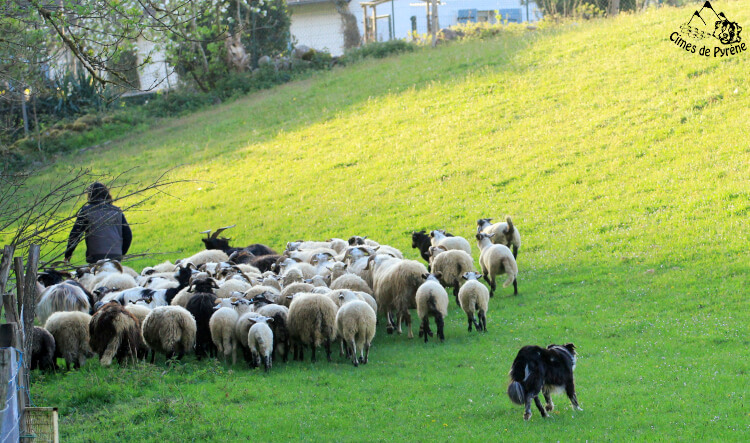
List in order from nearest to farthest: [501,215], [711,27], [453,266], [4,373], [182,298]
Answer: [4,373] → [182,298] → [453,266] → [501,215] → [711,27]

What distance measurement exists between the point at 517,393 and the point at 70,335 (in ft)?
20.4

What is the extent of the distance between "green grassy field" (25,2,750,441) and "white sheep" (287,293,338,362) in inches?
15.6

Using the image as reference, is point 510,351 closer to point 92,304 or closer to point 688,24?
point 92,304

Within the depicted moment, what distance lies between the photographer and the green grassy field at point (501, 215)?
26.1 feet

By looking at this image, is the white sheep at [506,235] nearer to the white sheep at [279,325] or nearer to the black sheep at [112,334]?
the white sheep at [279,325]

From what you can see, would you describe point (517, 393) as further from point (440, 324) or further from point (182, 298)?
point (182, 298)

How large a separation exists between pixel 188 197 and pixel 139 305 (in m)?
14.3

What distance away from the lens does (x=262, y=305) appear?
1089 cm

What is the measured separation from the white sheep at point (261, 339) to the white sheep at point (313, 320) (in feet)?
1.40

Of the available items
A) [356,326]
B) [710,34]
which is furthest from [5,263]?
[710,34]

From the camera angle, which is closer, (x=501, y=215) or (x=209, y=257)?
(x=209, y=257)

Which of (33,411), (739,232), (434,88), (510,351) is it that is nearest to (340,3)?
(434,88)

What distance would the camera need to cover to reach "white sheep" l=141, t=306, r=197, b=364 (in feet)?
33.2

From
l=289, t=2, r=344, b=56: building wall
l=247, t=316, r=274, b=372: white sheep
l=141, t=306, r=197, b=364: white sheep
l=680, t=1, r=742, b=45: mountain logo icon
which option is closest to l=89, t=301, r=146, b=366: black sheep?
l=141, t=306, r=197, b=364: white sheep
